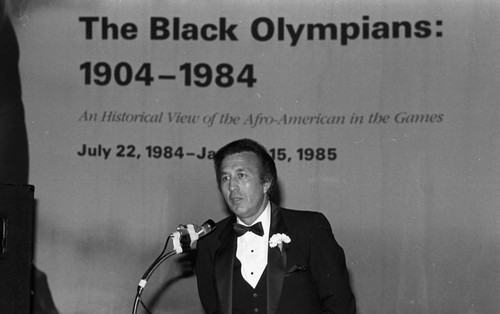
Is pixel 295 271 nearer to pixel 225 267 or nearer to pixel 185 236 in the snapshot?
pixel 225 267

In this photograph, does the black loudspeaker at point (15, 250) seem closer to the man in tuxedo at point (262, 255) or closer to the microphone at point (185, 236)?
the microphone at point (185, 236)

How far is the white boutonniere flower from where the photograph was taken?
3.21m

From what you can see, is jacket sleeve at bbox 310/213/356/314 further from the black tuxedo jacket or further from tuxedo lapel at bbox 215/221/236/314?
tuxedo lapel at bbox 215/221/236/314

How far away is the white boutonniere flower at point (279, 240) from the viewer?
3209mm

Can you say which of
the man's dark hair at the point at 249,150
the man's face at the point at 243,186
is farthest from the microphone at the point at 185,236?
the man's dark hair at the point at 249,150

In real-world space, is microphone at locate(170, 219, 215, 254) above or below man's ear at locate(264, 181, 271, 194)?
below

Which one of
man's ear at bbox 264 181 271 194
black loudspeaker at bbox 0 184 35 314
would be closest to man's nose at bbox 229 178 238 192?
man's ear at bbox 264 181 271 194

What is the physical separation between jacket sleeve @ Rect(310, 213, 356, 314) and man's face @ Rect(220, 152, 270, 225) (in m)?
0.23

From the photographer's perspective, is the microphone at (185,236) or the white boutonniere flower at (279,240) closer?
the microphone at (185,236)

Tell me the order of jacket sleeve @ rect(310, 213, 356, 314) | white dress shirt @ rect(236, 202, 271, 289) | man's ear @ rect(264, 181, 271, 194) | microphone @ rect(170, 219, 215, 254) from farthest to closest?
man's ear @ rect(264, 181, 271, 194) → white dress shirt @ rect(236, 202, 271, 289) → jacket sleeve @ rect(310, 213, 356, 314) → microphone @ rect(170, 219, 215, 254)

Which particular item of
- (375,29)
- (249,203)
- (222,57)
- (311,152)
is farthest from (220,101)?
(249,203)

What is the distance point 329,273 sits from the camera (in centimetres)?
315

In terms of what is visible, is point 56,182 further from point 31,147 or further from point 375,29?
point 375,29

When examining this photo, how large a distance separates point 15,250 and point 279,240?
99cm
